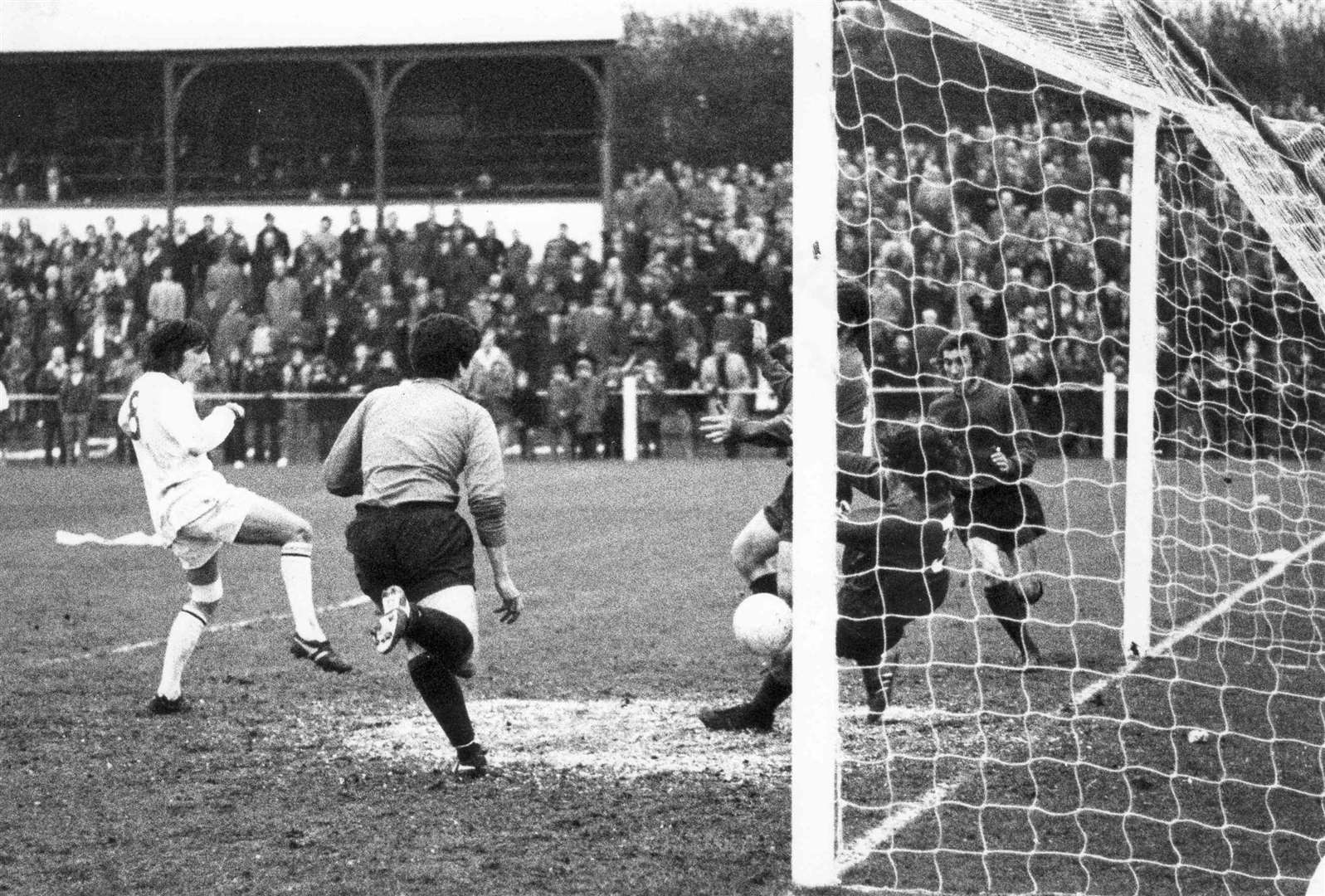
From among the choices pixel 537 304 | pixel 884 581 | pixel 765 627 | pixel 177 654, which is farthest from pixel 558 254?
pixel 765 627

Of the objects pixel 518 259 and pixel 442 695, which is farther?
pixel 518 259

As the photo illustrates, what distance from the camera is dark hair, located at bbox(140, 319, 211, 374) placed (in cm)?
838

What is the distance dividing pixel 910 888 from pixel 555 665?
4.46 meters

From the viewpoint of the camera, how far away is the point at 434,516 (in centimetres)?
686

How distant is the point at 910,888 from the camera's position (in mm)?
5473

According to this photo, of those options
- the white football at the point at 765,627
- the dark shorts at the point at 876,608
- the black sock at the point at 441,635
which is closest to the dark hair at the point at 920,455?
the dark shorts at the point at 876,608

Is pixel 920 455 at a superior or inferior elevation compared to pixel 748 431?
inferior

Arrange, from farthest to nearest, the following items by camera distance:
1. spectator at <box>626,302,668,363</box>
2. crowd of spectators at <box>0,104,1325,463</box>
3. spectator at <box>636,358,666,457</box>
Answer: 1. spectator at <box>626,302,668,363</box>
2. spectator at <box>636,358,666,457</box>
3. crowd of spectators at <box>0,104,1325,463</box>

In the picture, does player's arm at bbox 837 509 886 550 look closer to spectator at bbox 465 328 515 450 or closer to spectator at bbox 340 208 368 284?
spectator at bbox 465 328 515 450

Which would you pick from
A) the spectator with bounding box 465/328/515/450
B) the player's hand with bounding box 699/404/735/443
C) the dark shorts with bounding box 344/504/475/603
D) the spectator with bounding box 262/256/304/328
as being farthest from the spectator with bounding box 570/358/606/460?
the dark shorts with bounding box 344/504/475/603

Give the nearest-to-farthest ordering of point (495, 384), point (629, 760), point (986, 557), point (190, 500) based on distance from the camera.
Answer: point (629, 760), point (190, 500), point (986, 557), point (495, 384)

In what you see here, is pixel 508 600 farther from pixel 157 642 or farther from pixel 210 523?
pixel 157 642

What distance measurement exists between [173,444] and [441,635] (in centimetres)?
232

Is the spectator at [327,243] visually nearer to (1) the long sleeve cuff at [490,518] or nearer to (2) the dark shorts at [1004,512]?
(2) the dark shorts at [1004,512]
